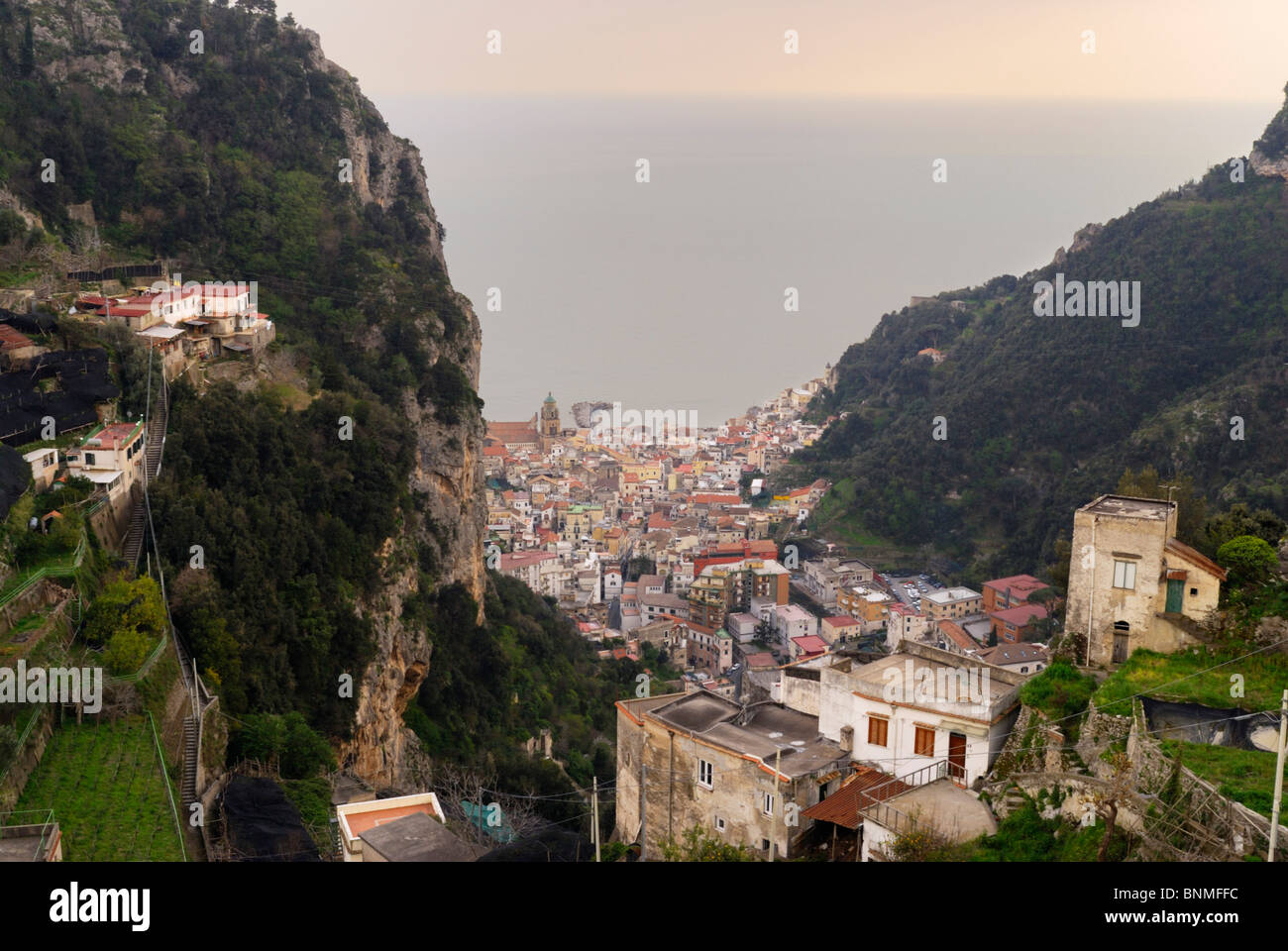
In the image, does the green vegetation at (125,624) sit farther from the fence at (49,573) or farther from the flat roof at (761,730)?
the flat roof at (761,730)

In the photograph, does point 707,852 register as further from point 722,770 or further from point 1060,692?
point 1060,692

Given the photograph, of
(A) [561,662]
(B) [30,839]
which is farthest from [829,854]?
(A) [561,662]


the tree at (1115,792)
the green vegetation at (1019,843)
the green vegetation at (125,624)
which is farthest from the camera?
the green vegetation at (125,624)

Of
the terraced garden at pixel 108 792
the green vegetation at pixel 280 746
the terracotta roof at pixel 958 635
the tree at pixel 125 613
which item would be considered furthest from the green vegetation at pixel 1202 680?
the terracotta roof at pixel 958 635

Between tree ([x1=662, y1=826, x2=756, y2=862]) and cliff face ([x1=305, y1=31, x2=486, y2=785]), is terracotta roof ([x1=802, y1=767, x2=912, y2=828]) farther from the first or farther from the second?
cliff face ([x1=305, y1=31, x2=486, y2=785])

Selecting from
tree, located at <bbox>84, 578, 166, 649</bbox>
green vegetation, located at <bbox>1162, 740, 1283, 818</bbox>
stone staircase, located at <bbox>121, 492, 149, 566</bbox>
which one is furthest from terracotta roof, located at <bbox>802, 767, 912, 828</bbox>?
stone staircase, located at <bbox>121, 492, 149, 566</bbox>
